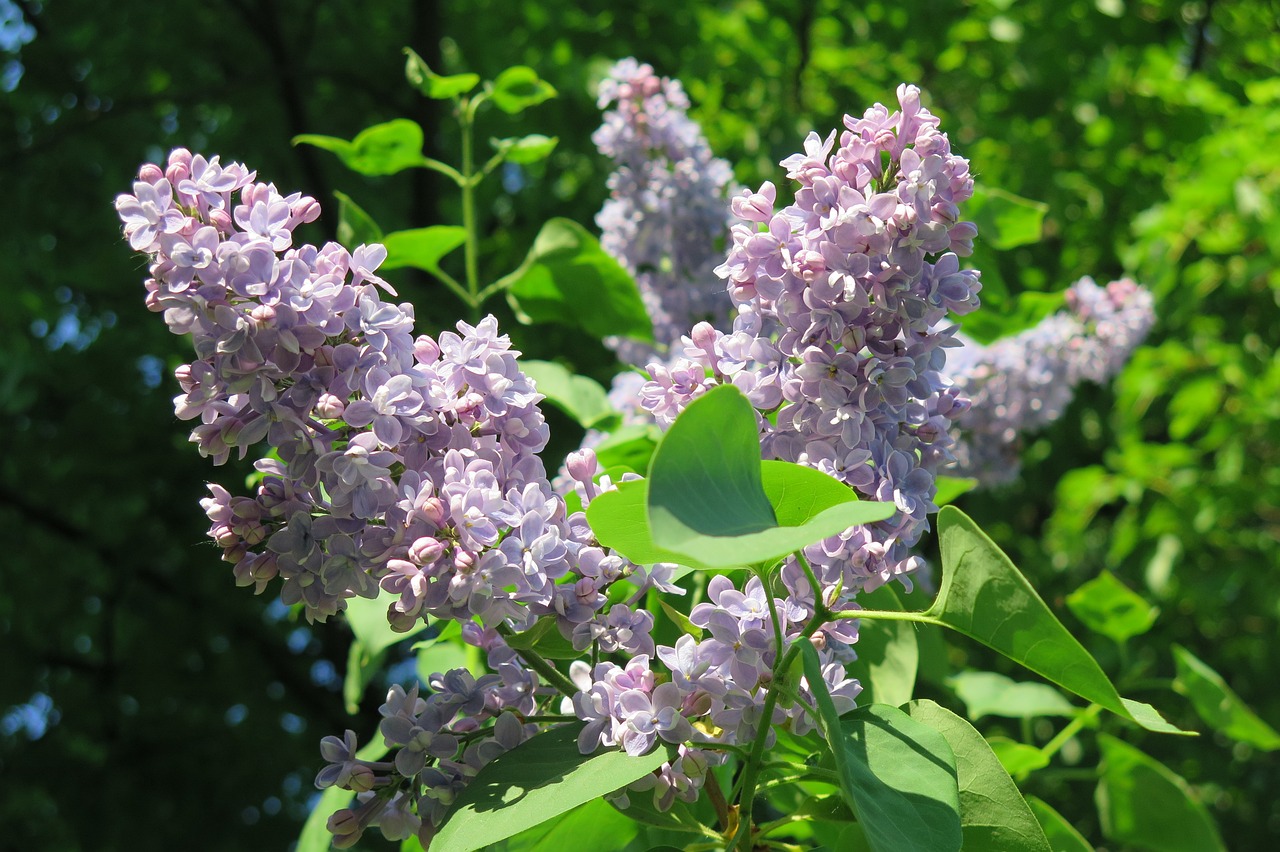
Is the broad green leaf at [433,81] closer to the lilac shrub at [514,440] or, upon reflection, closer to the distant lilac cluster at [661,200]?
the distant lilac cluster at [661,200]

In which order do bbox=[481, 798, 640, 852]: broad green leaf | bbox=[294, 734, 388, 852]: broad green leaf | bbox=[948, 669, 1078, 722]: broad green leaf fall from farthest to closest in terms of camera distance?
bbox=[948, 669, 1078, 722]: broad green leaf
bbox=[294, 734, 388, 852]: broad green leaf
bbox=[481, 798, 640, 852]: broad green leaf

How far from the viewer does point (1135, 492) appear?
12.4 feet

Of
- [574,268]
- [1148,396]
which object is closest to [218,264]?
[574,268]

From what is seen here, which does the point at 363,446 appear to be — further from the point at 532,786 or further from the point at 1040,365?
the point at 1040,365

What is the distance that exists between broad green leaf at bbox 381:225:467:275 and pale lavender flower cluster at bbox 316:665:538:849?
85 centimetres

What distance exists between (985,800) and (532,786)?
0.38 metres

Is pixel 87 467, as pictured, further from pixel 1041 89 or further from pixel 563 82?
pixel 1041 89

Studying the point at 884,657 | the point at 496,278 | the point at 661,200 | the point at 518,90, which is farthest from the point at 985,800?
the point at 496,278

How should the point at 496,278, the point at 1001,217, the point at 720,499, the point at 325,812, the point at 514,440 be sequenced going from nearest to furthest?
1. the point at 720,499
2. the point at 514,440
3. the point at 325,812
4. the point at 1001,217
5. the point at 496,278

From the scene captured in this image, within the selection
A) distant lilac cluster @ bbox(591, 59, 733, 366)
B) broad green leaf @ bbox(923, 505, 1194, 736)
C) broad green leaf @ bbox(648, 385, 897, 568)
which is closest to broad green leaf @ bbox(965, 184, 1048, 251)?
distant lilac cluster @ bbox(591, 59, 733, 366)

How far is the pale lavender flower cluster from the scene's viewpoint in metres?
1.00

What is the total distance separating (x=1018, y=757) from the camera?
1.46m

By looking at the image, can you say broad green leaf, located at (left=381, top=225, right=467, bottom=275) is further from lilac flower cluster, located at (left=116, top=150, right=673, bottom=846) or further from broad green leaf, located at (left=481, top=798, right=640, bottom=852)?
broad green leaf, located at (left=481, top=798, right=640, bottom=852)

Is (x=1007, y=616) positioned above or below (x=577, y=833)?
above
